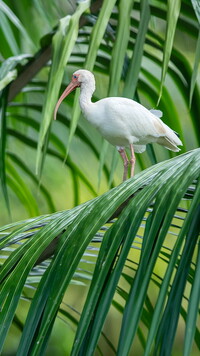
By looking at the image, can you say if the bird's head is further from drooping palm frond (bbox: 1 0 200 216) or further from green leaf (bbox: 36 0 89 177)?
green leaf (bbox: 36 0 89 177)

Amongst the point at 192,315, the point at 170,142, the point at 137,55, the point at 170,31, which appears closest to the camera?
the point at 192,315

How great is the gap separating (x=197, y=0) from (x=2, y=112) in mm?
303

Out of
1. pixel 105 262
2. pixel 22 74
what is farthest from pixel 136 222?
pixel 22 74

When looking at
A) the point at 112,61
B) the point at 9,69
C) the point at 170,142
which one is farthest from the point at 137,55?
the point at 170,142

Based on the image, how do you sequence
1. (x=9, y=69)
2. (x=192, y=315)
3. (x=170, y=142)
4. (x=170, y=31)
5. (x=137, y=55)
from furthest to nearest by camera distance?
(x=170, y=142) < (x=9, y=69) < (x=137, y=55) < (x=170, y=31) < (x=192, y=315)

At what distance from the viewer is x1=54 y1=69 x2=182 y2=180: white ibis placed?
1.33m

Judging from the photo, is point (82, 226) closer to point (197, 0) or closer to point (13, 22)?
point (197, 0)

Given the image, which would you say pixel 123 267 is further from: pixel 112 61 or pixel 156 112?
pixel 156 112

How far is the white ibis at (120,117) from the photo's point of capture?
133 centimetres

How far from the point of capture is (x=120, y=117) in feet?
4.47

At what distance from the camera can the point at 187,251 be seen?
433mm

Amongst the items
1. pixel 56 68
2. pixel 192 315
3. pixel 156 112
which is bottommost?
pixel 192 315

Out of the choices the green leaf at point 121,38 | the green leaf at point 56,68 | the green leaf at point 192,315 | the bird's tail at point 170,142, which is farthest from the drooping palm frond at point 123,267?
the bird's tail at point 170,142

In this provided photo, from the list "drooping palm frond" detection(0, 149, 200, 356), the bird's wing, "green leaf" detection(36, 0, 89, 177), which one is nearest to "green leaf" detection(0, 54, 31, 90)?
"green leaf" detection(36, 0, 89, 177)
